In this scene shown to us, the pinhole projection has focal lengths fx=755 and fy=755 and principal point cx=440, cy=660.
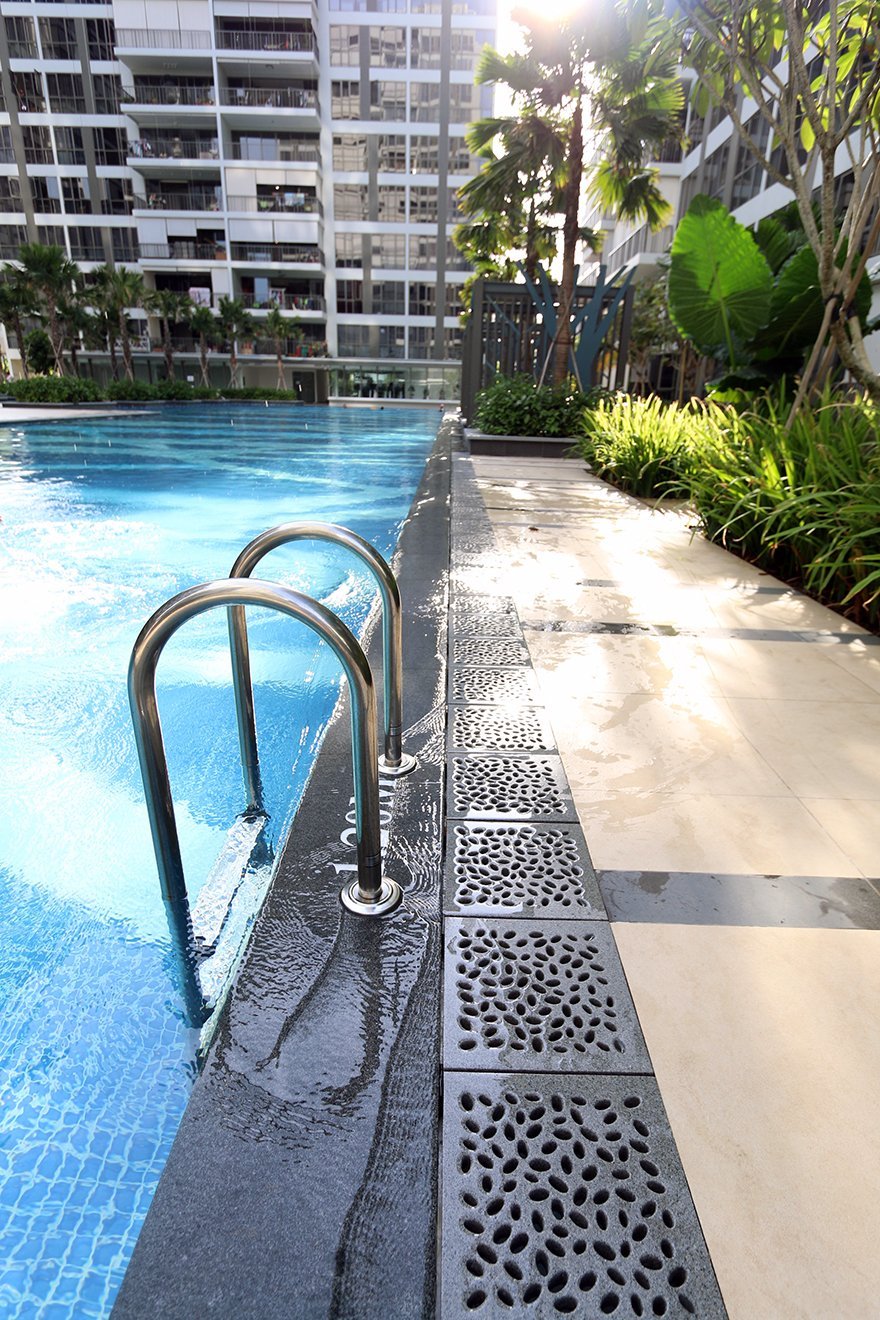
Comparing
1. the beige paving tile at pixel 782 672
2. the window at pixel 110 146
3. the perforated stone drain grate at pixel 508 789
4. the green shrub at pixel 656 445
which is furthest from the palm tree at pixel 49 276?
the perforated stone drain grate at pixel 508 789

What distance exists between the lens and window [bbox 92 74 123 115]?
43.1 metres

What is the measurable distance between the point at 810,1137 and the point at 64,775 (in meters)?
2.92

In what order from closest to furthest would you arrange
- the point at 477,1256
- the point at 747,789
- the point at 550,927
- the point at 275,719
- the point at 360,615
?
the point at 477,1256
the point at 550,927
the point at 747,789
the point at 275,719
the point at 360,615

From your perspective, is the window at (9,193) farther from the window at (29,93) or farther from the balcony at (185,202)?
the balcony at (185,202)

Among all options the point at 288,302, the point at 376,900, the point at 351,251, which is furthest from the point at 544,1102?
the point at 351,251

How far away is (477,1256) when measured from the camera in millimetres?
997

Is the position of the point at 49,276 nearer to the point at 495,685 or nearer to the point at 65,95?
the point at 65,95

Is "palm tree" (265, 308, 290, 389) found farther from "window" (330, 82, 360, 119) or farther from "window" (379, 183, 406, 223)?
"window" (330, 82, 360, 119)

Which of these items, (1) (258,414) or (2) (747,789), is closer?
(2) (747,789)

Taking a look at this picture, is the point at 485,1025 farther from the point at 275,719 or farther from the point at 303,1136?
the point at 275,719

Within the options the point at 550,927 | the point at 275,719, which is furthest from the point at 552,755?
the point at 275,719

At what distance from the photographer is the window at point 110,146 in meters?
43.8

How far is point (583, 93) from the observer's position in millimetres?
11461

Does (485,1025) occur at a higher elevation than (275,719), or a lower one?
A: higher
